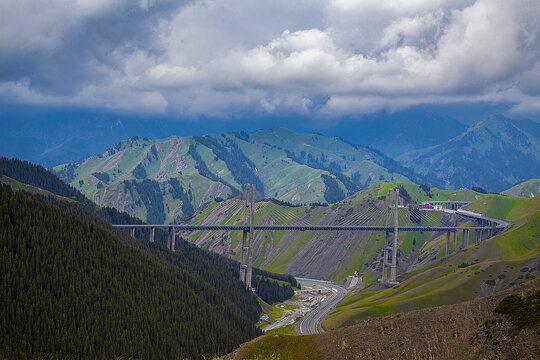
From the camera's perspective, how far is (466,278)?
151 metres

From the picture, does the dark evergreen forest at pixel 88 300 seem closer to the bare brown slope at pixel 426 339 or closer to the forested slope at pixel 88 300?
the forested slope at pixel 88 300

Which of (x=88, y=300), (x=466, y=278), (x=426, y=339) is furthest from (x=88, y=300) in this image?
(x=466, y=278)

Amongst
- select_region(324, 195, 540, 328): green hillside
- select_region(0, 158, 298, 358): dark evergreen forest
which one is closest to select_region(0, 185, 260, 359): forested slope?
select_region(0, 158, 298, 358): dark evergreen forest

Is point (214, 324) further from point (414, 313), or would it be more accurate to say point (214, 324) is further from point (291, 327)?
point (414, 313)

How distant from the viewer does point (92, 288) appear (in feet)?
443

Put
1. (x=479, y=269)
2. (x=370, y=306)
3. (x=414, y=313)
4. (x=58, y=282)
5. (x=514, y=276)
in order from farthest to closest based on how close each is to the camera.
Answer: (x=370, y=306)
(x=479, y=269)
(x=514, y=276)
(x=58, y=282)
(x=414, y=313)

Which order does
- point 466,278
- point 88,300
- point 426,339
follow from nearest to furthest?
point 426,339 → point 88,300 → point 466,278

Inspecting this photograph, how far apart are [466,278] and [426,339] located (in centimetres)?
7979

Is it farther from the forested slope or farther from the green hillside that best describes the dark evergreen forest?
the green hillside

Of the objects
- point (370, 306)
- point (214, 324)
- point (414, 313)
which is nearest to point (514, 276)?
point (370, 306)

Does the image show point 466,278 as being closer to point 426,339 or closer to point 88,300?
point 426,339

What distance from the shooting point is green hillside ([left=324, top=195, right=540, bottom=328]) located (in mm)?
143625

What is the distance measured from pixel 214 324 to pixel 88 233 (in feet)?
151

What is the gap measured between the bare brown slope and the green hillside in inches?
2428
